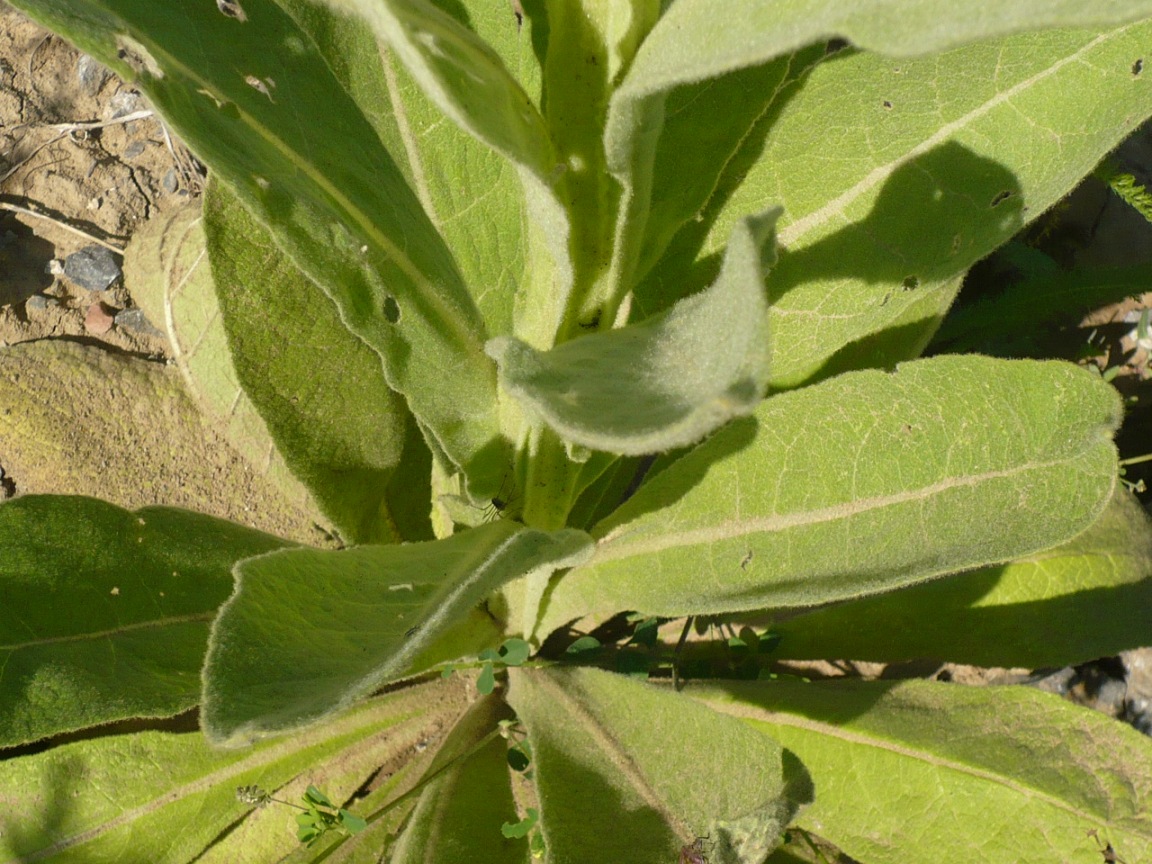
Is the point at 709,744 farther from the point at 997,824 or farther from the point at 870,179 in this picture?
the point at 870,179

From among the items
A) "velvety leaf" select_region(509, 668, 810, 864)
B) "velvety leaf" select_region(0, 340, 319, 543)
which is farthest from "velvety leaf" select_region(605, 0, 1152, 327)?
"velvety leaf" select_region(0, 340, 319, 543)

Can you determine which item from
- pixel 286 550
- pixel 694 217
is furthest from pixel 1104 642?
pixel 286 550

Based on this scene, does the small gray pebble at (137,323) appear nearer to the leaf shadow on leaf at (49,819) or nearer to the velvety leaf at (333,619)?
the leaf shadow on leaf at (49,819)

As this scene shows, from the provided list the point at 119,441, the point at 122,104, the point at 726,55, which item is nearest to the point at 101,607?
the point at 119,441

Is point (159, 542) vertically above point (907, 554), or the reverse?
point (159, 542)

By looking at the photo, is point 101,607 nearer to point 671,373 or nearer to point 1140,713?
point 671,373
